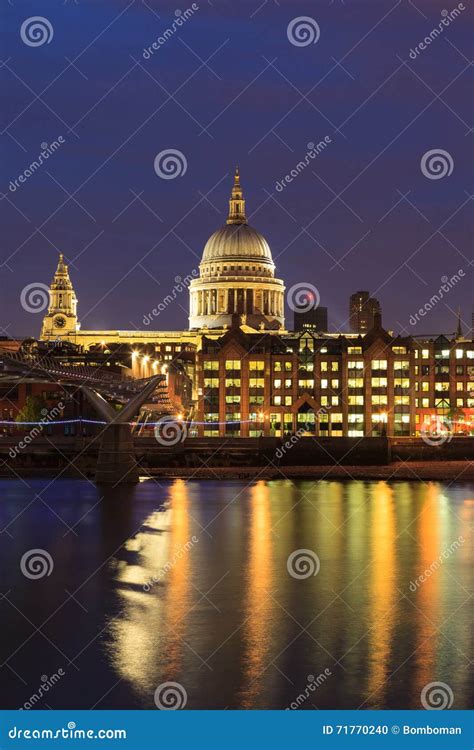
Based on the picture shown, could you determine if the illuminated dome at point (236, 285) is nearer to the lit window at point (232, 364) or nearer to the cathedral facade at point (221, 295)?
the cathedral facade at point (221, 295)

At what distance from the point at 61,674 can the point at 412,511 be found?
33094 millimetres

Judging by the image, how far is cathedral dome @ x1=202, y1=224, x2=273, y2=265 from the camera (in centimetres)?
18812

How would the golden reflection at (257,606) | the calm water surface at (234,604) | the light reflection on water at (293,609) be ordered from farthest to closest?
the golden reflection at (257,606) < the light reflection on water at (293,609) < the calm water surface at (234,604)

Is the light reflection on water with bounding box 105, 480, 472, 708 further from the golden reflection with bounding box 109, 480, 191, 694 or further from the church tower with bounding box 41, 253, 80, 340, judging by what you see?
the church tower with bounding box 41, 253, 80, 340

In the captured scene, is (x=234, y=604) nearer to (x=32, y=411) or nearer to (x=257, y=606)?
(x=257, y=606)

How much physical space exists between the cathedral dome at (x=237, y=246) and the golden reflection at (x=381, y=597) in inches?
5123

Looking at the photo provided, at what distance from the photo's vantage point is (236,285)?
18538 cm

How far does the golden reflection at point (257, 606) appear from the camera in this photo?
25.9 meters

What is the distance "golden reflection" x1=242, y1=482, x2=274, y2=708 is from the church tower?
130 m

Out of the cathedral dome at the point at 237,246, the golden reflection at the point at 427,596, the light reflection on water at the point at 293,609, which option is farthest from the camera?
the cathedral dome at the point at 237,246

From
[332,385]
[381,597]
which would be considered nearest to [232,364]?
[332,385]

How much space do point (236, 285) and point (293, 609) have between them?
153250 millimetres

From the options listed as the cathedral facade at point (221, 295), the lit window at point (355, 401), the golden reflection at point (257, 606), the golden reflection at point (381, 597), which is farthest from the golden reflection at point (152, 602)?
the cathedral facade at point (221, 295)

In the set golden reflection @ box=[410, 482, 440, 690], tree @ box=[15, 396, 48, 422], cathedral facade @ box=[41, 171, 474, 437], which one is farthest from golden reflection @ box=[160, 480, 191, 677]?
cathedral facade @ box=[41, 171, 474, 437]
